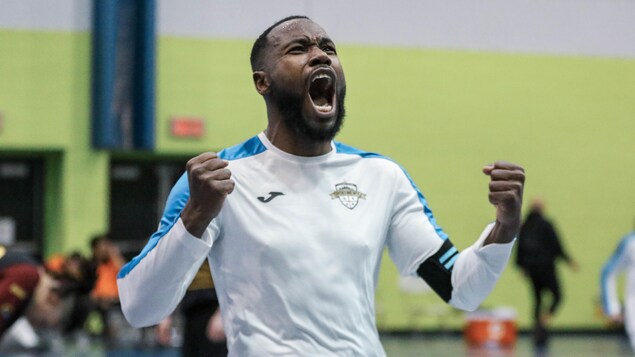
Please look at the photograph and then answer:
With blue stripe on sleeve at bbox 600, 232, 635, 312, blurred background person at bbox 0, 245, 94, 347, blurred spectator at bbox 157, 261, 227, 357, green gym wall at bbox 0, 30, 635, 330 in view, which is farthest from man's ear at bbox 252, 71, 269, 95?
green gym wall at bbox 0, 30, 635, 330

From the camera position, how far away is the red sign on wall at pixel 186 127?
747 inches

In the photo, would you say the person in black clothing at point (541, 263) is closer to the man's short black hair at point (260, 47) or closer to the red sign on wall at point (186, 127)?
the red sign on wall at point (186, 127)

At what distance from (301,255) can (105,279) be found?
45.4 feet

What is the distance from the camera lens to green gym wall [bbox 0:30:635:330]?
18.5 meters

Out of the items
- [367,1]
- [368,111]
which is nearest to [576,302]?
[368,111]

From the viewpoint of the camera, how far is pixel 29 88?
1828cm

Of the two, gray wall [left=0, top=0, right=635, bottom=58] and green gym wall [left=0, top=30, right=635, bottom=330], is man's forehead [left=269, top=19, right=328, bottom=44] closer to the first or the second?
green gym wall [left=0, top=30, right=635, bottom=330]

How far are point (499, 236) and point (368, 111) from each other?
643 inches

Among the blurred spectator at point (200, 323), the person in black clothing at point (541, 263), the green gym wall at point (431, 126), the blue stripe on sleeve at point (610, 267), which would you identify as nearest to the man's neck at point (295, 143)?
the blurred spectator at point (200, 323)

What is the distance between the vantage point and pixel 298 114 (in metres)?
3.90

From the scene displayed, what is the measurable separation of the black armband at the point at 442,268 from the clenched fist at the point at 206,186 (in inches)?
32.8

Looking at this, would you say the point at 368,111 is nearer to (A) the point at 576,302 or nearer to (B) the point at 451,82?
(B) the point at 451,82

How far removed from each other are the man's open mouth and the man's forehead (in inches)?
6.6

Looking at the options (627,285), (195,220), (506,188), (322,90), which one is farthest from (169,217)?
(627,285)
